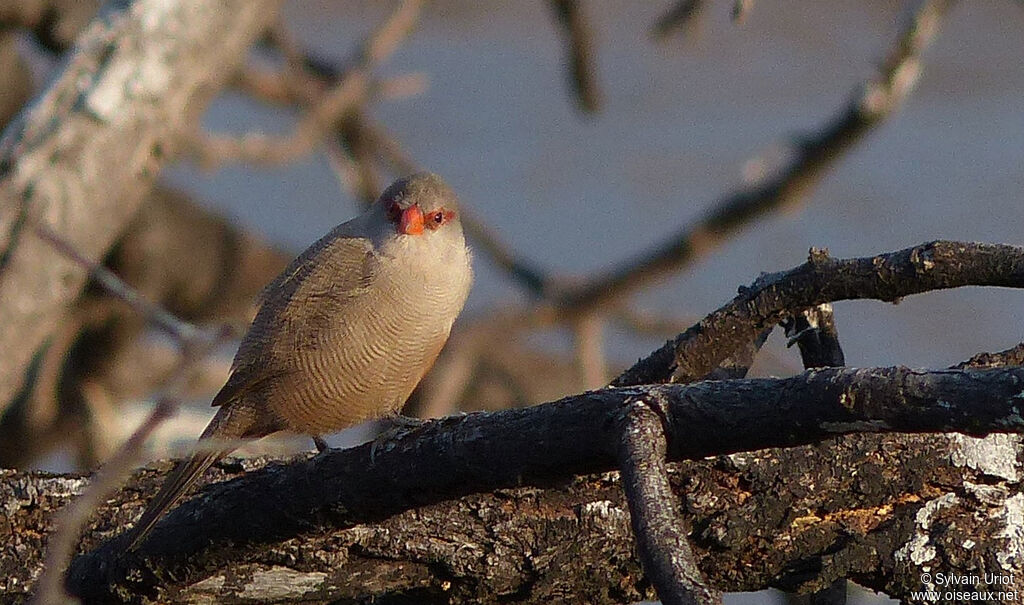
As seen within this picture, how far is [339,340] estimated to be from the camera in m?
3.67

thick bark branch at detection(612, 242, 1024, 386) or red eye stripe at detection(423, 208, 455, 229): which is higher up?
red eye stripe at detection(423, 208, 455, 229)

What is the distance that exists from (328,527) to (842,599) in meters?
1.09

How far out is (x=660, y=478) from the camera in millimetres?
2041

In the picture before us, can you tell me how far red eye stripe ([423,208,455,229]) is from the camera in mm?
3977

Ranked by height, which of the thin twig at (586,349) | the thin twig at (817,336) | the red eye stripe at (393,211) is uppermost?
the thin twig at (586,349)

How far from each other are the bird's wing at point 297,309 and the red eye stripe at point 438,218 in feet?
0.74

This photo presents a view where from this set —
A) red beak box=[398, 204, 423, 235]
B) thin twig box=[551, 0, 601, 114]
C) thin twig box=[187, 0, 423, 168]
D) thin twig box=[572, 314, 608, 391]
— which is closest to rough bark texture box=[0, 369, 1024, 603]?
red beak box=[398, 204, 423, 235]

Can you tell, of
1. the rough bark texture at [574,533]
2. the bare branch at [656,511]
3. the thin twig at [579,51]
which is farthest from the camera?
the thin twig at [579,51]

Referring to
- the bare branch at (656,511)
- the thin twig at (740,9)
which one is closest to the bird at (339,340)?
the thin twig at (740,9)

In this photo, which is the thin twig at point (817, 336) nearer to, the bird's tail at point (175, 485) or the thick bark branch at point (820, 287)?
the thick bark branch at point (820, 287)

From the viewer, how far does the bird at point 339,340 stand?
144 inches

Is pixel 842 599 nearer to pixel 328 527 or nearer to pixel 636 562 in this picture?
pixel 636 562

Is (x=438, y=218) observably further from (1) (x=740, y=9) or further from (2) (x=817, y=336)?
(1) (x=740, y=9)

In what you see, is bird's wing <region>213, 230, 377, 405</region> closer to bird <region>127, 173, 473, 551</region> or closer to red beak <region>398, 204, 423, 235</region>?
bird <region>127, 173, 473, 551</region>
